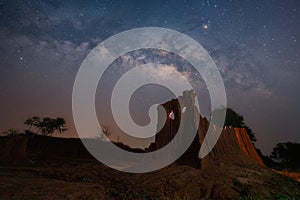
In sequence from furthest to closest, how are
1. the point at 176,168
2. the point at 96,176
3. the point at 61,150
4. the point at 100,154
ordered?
the point at 100,154, the point at 61,150, the point at 96,176, the point at 176,168

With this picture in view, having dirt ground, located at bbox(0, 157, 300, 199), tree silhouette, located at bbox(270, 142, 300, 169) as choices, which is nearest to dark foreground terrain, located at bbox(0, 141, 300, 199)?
dirt ground, located at bbox(0, 157, 300, 199)

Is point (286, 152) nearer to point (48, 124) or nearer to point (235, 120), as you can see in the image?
point (235, 120)

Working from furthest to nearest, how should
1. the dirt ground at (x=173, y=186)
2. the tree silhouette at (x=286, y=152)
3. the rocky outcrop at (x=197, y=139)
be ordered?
1. the tree silhouette at (x=286, y=152)
2. the rocky outcrop at (x=197, y=139)
3. the dirt ground at (x=173, y=186)

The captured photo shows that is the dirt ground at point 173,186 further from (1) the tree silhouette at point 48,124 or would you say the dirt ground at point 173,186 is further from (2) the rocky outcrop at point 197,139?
(1) the tree silhouette at point 48,124

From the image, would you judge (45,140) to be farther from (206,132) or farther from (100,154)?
(206,132)

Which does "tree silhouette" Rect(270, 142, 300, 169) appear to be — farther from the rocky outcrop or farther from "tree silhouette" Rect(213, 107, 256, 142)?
the rocky outcrop

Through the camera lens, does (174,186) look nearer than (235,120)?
Yes

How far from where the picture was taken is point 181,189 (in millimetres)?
13523

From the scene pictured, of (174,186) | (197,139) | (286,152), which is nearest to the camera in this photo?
(174,186)

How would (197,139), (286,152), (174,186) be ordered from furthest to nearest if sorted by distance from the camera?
(286,152) < (197,139) < (174,186)

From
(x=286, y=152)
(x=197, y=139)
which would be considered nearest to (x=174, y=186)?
(x=197, y=139)

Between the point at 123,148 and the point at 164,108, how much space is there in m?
21.1

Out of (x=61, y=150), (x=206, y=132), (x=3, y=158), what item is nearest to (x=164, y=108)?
(x=206, y=132)

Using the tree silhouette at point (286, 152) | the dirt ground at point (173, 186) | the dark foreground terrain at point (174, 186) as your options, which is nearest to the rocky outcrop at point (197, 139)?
the dark foreground terrain at point (174, 186)
